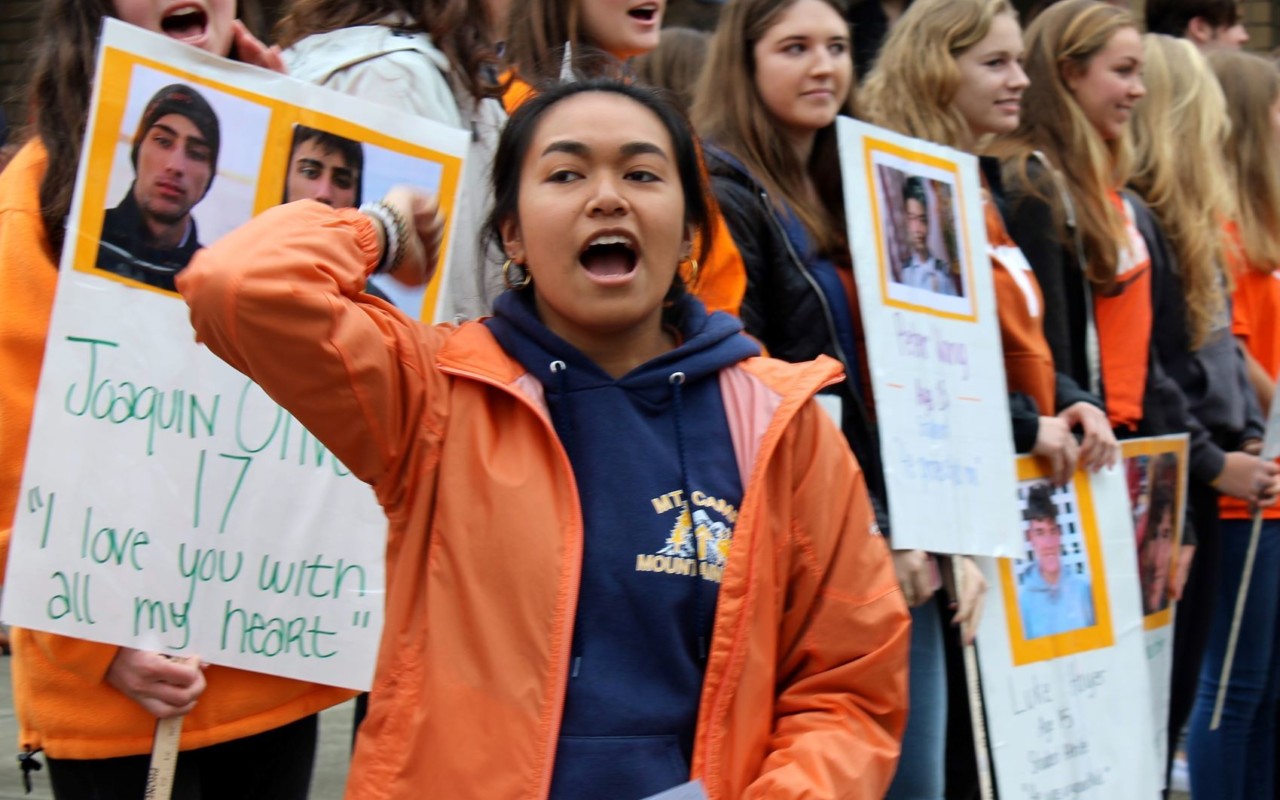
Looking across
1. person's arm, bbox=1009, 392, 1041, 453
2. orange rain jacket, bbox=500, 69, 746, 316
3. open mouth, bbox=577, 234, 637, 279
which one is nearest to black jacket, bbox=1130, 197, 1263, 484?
person's arm, bbox=1009, 392, 1041, 453

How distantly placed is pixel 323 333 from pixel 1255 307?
4.15 meters

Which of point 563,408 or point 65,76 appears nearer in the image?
point 563,408

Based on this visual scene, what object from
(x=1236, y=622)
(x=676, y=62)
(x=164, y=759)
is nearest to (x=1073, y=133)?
(x=676, y=62)

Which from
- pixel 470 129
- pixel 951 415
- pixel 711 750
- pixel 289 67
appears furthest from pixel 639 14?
pixel 711 750

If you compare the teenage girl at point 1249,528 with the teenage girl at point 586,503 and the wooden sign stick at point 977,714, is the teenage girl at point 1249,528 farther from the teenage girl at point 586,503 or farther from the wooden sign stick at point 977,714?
the teenage girl at point 586,503

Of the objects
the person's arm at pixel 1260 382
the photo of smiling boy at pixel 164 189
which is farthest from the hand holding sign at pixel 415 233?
the person's arm at pixel 1260 382

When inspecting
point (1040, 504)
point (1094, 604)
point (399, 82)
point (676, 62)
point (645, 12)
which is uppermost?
point (676, 62)

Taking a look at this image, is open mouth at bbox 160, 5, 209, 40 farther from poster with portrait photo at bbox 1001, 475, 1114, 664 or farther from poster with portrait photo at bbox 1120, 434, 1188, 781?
poster with portrait photo at bbox 1120, 434, 1188, 781

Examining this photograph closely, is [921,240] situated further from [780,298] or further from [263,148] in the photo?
[263,148]

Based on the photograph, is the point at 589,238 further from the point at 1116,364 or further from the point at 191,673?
the point at 1116,364

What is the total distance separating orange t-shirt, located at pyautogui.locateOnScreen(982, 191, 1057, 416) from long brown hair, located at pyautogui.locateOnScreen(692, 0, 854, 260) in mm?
440

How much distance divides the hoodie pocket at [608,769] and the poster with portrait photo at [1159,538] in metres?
2.59

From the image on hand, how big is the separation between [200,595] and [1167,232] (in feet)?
10.5

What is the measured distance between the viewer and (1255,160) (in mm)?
5230
